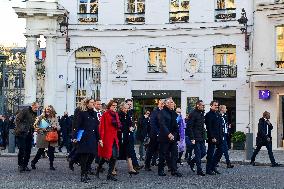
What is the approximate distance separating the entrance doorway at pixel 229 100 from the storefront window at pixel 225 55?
147 cm

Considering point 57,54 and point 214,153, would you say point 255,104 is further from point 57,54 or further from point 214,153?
point 214,153

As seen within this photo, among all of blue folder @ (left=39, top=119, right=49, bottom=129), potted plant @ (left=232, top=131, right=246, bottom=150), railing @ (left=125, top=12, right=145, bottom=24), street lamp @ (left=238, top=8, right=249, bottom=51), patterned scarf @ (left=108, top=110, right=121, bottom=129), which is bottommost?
potted plant @ (left=232, top=131, right=246, bottom=150)

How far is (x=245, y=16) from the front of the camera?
105ft

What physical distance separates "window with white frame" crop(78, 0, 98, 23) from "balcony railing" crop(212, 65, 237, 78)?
272 inches

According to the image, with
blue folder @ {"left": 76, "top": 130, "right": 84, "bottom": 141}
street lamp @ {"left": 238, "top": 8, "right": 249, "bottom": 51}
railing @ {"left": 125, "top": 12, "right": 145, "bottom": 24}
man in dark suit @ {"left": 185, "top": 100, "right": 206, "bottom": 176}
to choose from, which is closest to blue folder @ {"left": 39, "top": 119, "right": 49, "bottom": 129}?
blue folder @ {"left": 76, "top": 130, "right": 84, "bottom": 141}

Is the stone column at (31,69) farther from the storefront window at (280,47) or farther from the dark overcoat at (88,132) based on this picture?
the dark overcoat at (88,132)

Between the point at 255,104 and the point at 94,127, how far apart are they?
61.8 feet

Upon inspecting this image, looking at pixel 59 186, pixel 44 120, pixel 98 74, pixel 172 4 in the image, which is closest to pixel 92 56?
pixel 98 74

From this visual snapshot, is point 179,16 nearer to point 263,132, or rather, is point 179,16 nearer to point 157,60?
point 157,60

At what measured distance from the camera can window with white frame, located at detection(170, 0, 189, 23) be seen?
33956 millimetres

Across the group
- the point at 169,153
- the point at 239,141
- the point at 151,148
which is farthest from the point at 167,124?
the point at 239,141

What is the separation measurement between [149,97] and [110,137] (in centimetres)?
1944

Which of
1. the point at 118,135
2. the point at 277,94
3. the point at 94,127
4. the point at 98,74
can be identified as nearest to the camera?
the point at 94,127

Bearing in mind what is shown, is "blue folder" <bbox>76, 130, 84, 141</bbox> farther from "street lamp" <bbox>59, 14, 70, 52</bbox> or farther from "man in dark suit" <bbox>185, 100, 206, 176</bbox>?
"street lamp" <bbox>59, 14, 70, 52</bbox>
